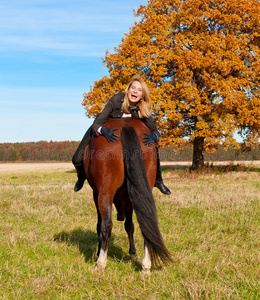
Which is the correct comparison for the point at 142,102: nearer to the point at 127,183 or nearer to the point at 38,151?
the point at 127,183

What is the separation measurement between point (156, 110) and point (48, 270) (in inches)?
613

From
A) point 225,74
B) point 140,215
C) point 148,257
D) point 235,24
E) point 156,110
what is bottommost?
point 148,257

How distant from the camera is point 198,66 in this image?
1802cm

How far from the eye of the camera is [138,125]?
4.13 meters

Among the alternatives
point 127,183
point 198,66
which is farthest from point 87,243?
point 198,66

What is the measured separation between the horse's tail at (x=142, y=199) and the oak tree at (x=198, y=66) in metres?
14.2

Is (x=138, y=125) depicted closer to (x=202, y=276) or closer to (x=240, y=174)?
(x=202, y=276)

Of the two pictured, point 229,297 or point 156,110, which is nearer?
point 229,297

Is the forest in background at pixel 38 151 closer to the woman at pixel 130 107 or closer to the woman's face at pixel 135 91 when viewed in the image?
the woman at pixel 130 107

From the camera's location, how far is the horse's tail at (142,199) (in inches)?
141

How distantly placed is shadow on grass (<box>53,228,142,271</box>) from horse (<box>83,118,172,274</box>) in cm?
64

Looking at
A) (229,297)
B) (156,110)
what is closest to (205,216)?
(229,297)

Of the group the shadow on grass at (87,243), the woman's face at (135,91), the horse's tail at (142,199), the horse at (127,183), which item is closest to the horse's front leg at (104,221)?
the horse at (127,183)

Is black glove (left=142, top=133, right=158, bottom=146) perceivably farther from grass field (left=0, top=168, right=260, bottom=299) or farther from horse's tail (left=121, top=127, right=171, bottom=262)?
grass field (left=0, top=168, right=260, bottom=299)
